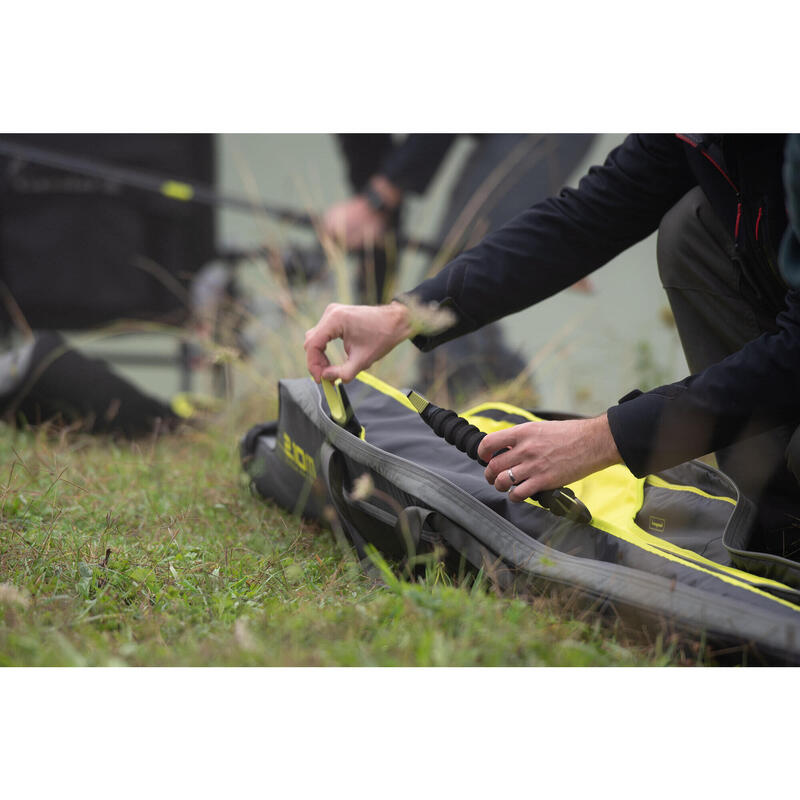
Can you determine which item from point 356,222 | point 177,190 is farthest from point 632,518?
point 177,190

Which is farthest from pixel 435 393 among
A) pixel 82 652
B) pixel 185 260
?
pixel 185 260

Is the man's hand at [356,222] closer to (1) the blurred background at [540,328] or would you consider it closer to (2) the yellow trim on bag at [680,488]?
(1) the blurred background at [540,328]

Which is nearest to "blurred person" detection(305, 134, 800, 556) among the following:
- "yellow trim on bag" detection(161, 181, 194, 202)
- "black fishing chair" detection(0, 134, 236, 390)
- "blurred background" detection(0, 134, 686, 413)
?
"blurred background" detection(0, 134, 686, 413)

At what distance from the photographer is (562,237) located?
55.9 inches

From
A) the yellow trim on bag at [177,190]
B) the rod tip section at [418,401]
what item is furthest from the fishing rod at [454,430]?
the yellow trim on bag at [177,190]

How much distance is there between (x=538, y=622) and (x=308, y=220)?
233 cm

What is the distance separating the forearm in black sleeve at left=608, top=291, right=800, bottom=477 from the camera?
997 millimetres

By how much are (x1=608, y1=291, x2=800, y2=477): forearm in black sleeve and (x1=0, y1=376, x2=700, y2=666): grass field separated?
236mm

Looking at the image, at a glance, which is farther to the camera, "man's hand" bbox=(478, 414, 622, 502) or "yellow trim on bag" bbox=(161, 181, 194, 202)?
"yellow trim on bag" bbox=(161, 181, 194, 202)

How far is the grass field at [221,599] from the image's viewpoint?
2.80 feet

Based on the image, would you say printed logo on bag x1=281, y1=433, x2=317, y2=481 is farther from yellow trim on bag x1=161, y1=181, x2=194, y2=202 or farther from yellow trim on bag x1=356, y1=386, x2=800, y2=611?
yellow trim on bag x1=161, y1=181, x2=194, y2=202

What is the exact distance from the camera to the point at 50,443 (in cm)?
200

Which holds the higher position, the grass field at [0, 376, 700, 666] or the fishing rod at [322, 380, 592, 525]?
the fishing rod at [322, 380, 592, 525]

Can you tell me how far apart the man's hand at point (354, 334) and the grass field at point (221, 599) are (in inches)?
11.1
